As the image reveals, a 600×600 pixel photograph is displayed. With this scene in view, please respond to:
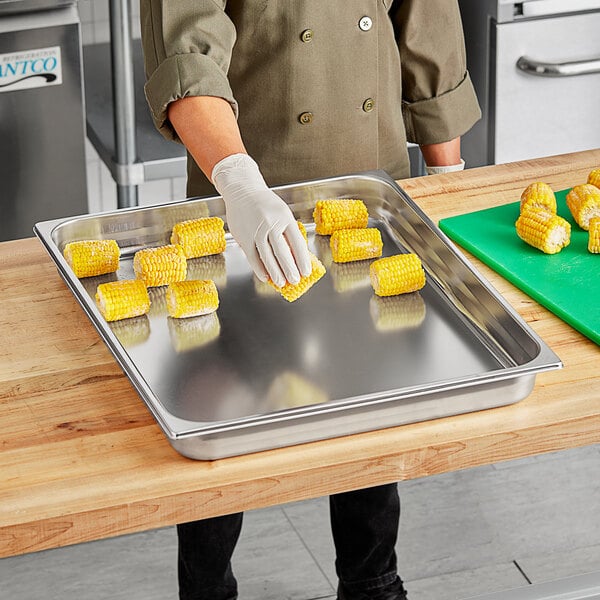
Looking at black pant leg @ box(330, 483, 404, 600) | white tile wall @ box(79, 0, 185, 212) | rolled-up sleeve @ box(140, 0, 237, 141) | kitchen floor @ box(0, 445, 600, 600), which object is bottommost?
kitchen floor @ box(0, 445, 600, 600)

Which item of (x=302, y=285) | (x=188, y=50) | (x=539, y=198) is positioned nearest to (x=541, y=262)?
(x=539, y=198)

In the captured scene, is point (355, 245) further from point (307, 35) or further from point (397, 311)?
point (307, 35)

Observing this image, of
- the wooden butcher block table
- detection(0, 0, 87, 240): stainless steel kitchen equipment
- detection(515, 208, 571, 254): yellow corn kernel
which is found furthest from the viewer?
detection(0, 0, 87, 240): stainless steel kitchen equipment

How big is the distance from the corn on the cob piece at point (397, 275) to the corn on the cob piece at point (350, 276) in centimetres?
4

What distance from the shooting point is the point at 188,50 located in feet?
5.87

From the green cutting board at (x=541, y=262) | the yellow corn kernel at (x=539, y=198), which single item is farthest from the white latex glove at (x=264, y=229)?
the yellow corn kernel at (x=539, y=198)

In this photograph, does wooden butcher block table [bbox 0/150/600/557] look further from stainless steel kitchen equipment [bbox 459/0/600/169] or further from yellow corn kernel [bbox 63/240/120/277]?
stainless steel kitchen equipment [bbox 459/0/600/169]

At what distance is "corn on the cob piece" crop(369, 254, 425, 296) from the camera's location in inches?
65.0

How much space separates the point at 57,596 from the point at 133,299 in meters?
1.08

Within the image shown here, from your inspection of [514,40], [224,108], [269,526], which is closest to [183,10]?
[224,108]

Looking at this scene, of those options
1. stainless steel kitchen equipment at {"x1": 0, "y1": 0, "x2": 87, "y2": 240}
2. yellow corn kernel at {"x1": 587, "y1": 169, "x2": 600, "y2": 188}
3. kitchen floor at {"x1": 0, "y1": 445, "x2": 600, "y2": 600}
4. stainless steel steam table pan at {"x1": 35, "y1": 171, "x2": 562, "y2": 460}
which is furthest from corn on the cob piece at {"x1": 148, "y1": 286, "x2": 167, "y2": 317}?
stainless steel kitchen equipment at {"x1": 0, "y1": 0, "x2": 87, "y2": 240}

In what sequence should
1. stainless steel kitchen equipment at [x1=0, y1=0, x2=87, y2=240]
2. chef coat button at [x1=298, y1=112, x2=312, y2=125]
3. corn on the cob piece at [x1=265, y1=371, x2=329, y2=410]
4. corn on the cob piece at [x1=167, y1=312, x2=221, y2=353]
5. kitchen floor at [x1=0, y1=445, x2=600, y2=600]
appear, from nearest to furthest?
corn on the cob piece at [x1=265, y1=371, x2=329, y2=410], corn on the cob piece at [x1=167, y1=312, x2=221, y2=353], chef coat button at [x1=298, y1=112, x2=312, y2=125], kitchen floor at [x1=0, y1=445, x2=600, y2=600], stainless steel kitchen equipment at [x1=0, y1=0, x2=87, y2=240]

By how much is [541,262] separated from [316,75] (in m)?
0.53

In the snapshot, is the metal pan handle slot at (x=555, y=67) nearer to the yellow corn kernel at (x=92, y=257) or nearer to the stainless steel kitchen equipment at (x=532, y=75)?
the stainless steel kitchen equipment at (x=532, y=75)
